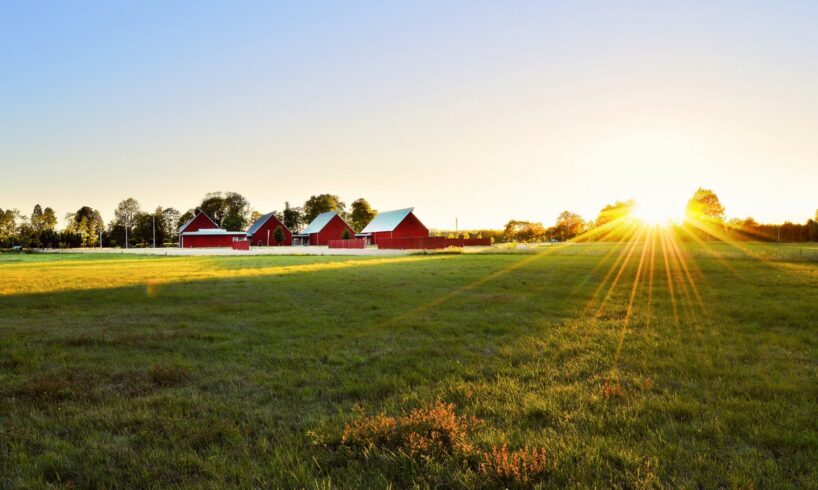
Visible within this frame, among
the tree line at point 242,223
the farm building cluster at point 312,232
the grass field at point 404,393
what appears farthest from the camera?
the tree line at point 242,223

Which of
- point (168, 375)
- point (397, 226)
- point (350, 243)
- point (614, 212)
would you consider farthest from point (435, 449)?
point (614, 212)

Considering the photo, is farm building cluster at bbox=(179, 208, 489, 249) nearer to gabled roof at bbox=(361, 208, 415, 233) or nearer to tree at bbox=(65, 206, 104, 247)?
gabled roof at bbox=(361, 208, 415, 233)

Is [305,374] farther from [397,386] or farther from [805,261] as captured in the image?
[805,261]

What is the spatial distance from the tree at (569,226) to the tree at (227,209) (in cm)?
8090

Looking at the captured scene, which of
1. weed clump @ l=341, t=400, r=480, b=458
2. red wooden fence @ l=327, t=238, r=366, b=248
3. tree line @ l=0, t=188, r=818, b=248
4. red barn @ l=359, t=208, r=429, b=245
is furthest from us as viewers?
tree line @ l=0, t=188, r=818, b=248

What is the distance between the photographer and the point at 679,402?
479 cm

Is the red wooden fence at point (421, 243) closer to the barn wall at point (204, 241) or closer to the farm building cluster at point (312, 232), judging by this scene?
the farm building cluster at point (312, 232)

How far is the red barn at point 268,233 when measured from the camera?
93188mm

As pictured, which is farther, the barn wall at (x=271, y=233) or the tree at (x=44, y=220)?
the tree at (x=44, y=220)

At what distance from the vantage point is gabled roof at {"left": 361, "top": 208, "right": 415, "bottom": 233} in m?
73.3

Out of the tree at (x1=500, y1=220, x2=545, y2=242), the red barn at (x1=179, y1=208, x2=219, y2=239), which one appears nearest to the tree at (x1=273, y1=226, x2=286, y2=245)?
the red barn at (x1=179, y1=208, x2=219, y2=239)

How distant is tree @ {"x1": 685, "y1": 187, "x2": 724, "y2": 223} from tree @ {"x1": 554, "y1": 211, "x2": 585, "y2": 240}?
22.1m

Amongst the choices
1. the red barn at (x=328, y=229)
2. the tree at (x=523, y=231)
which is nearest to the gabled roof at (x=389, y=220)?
the red barn at (x=328, y=229)

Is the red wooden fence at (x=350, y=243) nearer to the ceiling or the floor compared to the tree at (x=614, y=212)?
nearer to the floor
